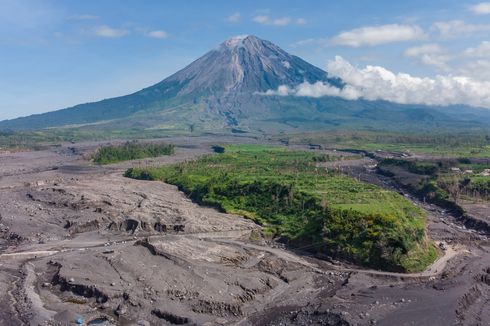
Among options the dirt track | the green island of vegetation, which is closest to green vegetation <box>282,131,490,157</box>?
the green island of vegetation

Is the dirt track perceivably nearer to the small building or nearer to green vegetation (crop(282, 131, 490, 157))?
the small building

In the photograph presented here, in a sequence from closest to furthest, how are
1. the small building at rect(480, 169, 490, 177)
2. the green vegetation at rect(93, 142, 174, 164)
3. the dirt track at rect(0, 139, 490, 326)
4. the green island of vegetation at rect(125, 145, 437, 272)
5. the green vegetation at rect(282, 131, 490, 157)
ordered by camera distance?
1. the dirt track at rect(0, 139, 490, 326)
2. the green island of vegetation at rect(125, 145, 437, 272)
3. the small building at rect(480, 169, 490, 177)
4. the green vegetation at rect(93, 142, 174, 164)
5. the green vegetation at rect(282, 131, 490, 157)

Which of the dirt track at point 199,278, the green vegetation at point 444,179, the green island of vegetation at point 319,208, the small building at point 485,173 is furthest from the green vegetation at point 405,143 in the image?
the dirt track at point 199,278

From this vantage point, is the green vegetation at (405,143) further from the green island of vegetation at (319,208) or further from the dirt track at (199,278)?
the dirt track at (199,278)

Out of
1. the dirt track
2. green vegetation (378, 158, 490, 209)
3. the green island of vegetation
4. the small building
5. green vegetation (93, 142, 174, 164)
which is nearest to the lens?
the dirt track

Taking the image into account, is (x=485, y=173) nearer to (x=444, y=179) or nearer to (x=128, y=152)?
(x=444, y=179)

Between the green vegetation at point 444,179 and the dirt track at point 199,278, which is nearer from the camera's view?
the dirt track at point 199,278
